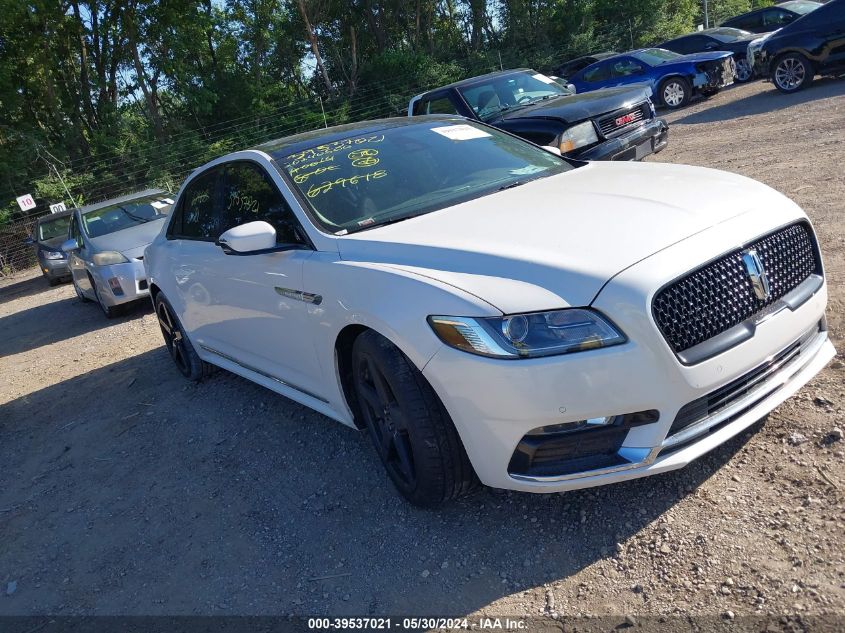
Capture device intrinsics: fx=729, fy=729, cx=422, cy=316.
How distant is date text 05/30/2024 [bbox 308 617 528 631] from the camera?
2527 millimetres

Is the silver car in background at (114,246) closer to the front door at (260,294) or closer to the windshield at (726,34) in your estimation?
the front door at (260,294)

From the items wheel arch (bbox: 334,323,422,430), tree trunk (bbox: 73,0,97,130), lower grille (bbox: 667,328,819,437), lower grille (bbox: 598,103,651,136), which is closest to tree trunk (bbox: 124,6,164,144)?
tree trunk (bbox: 73,0,97,130)

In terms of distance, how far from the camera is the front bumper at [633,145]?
7.70 meters

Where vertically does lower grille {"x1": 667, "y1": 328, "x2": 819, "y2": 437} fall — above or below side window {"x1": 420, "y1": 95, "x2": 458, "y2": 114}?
below

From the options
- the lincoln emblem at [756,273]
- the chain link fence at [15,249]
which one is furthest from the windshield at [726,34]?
the chain link fence at [15,249]

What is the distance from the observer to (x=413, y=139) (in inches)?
167

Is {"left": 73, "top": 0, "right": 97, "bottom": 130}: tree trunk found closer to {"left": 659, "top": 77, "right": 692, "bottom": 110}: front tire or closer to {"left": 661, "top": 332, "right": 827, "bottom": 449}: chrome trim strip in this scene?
{"left": 659, "top": 77, "right": 692, "bottom": 110}: front tire

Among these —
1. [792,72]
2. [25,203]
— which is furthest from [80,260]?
[792,72]

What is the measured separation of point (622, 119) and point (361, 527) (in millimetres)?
6595

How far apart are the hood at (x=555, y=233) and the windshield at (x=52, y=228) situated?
14.2m

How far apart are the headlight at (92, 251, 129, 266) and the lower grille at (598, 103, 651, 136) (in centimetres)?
587

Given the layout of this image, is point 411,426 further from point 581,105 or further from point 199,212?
point 581,105

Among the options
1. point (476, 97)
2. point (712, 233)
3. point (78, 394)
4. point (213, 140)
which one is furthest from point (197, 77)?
point (712, 233)

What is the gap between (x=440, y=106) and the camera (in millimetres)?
10000
